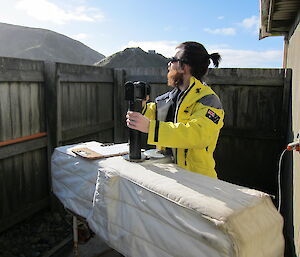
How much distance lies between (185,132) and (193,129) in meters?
0.05

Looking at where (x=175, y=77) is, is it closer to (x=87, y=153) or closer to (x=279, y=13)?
(x=87, y=153)

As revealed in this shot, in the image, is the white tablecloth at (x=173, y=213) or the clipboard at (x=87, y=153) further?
the clipboard at (x=87, y=153)

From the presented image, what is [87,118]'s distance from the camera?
14.3ft

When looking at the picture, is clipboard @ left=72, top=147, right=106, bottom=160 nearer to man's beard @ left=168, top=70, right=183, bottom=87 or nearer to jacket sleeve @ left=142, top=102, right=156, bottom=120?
jacket sleeve @ left=142, top=102, right=156, bottom=120

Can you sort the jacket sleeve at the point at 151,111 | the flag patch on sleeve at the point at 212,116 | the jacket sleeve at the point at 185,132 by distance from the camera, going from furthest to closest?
the jacket sleeve at the point at 151,111 < the flag patch on sleeve at the point at 212,116 < the jacket sleeve at the point at 185,132

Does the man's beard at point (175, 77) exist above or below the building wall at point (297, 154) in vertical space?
above

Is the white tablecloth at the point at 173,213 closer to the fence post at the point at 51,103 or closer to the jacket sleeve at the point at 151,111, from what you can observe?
the jacket sleeve at the point at 151,111

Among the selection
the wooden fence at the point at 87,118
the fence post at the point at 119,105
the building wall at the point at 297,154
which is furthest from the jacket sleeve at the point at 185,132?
the fence post at the point at 119,105

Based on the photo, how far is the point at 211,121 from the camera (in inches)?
65.5

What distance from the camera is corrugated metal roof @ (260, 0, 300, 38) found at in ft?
12.4

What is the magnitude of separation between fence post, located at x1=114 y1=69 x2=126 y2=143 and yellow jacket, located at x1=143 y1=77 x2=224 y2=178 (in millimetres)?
3267

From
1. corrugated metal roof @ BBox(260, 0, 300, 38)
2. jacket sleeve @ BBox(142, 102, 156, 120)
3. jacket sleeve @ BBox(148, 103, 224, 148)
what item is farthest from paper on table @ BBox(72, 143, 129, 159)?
corrugated metal roof @ BBox(260, 0, 300, 38)

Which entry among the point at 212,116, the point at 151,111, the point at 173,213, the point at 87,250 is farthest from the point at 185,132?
the point at 87,250

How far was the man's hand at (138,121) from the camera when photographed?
1.59 m
